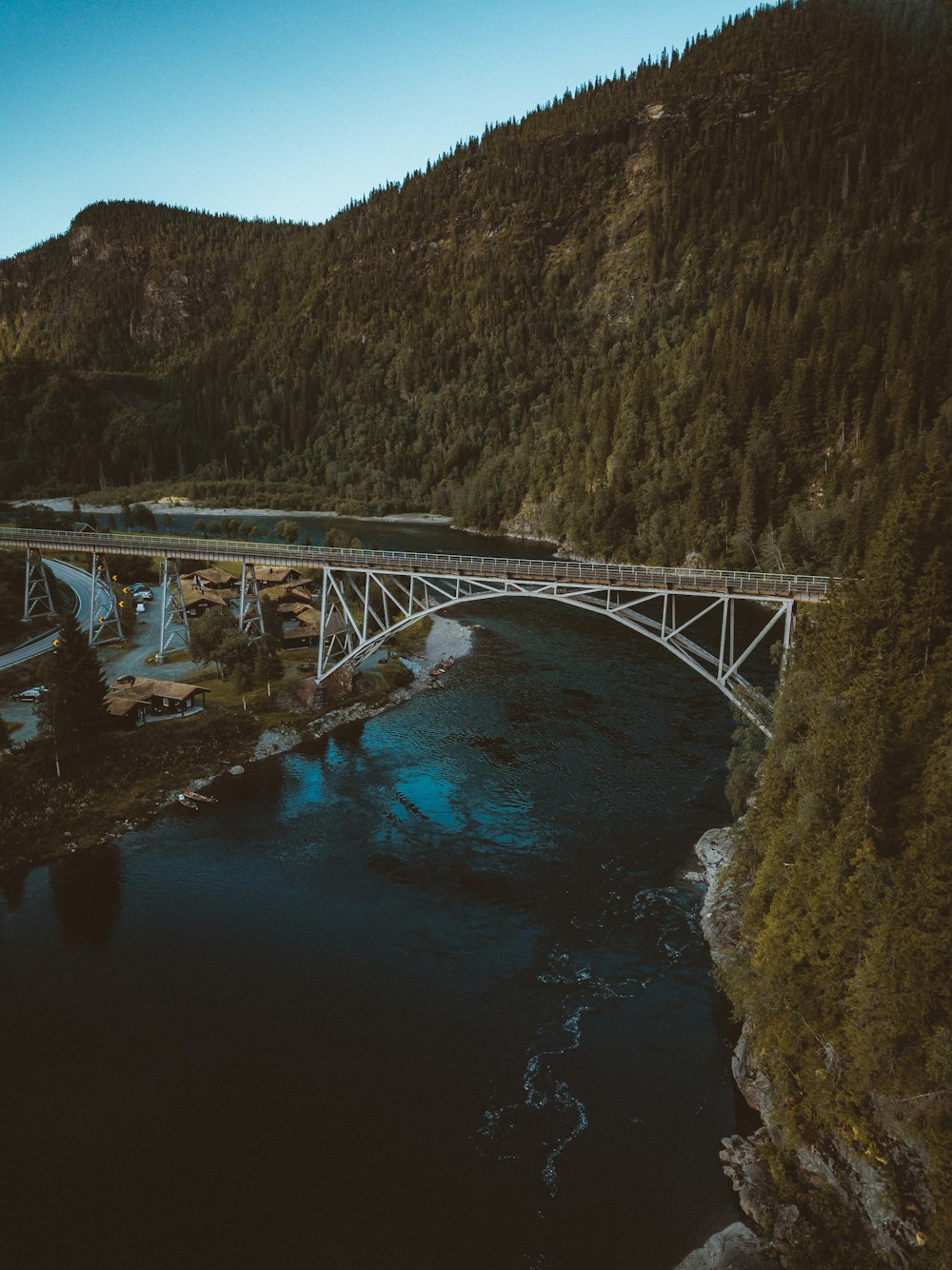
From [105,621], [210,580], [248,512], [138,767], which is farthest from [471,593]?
[248,512]

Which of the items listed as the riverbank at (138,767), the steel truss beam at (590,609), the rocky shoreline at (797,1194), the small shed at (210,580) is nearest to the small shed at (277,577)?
the small shed at (210,580)

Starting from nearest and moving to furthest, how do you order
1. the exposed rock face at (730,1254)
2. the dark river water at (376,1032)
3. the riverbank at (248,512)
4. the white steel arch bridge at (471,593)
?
the exposed rock face at (730,1254) → the dark river water at (376,1032) → the white steel arch bridge at (471,593) → the riverbank at (248,512)

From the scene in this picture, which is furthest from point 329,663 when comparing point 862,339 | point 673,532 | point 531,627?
point 862,339

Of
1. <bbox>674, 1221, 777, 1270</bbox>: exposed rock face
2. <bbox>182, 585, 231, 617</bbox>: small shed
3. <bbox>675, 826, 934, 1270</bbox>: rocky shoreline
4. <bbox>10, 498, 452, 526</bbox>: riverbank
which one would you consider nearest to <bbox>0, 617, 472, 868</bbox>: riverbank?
<bbox>182, 585, 231, 617</bbox>: small shed

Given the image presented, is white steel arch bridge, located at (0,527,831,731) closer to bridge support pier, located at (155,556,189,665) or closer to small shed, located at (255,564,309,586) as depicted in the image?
bridge support pier, located at (155,556,189,665)

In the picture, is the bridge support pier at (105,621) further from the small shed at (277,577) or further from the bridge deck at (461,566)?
the small shed at (277,577)

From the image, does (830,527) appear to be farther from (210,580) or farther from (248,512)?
(248,512)

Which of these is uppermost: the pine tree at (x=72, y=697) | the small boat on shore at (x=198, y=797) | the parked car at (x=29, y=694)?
the pine tree at (x=72, y=697)

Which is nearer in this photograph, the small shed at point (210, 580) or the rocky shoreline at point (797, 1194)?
the rocky shoreline at point (797, 1194)
